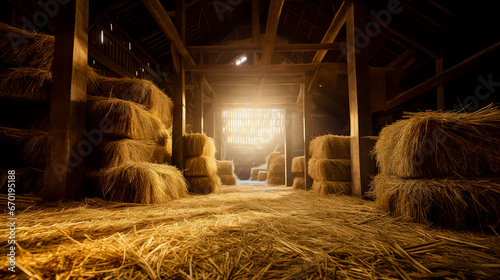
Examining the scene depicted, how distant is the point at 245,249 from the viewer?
4.01 ft

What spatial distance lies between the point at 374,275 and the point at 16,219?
2.72m

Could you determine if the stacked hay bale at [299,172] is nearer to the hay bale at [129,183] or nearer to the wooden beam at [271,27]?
the wooden beam at [271,27]

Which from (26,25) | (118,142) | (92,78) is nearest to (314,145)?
(118,142)

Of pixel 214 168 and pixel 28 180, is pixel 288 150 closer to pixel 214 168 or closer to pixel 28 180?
pixel 214 168

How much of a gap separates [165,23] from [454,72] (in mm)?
5423

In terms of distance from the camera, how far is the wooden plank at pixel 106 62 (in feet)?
16.3

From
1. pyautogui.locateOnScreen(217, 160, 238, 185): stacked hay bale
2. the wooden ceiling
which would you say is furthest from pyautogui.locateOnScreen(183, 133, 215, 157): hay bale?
pyautogui.locateOnScreen(217, 160, 238, 185): stacked hay bale

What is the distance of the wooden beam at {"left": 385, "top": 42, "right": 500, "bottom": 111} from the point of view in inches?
119

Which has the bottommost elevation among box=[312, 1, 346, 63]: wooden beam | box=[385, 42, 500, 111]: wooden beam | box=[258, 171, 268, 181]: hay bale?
box=[258, 171, 268, 181]: hay bale

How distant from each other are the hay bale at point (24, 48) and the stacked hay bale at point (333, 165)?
5041mm

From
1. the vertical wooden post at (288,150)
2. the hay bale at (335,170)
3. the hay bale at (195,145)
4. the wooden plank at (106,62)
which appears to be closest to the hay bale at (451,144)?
the hay bale at (335,170)

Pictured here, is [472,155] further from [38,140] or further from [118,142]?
[38,140]

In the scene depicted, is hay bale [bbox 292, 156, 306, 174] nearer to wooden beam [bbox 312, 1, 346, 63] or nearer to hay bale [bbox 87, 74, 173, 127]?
wooden beam [bbox 312, 1, 346, 63]

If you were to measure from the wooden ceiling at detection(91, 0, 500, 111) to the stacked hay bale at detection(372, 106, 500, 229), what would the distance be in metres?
2.46
